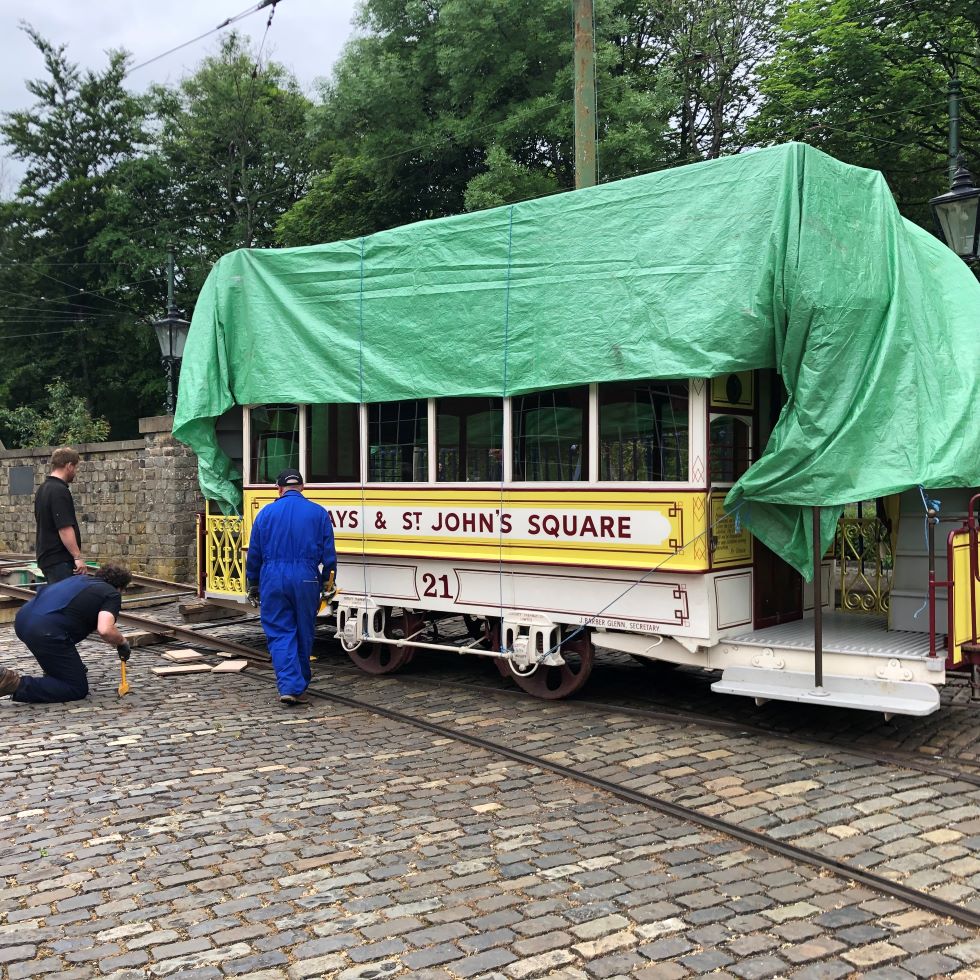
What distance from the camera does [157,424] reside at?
53.9 feet

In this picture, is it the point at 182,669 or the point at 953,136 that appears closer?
the point at 182,669

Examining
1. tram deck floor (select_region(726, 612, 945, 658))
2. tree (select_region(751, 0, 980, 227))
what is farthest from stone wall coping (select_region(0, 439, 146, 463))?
tree (select_region(751, 0, 980, 227))

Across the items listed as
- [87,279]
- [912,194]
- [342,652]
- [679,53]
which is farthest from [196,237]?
[342,652]

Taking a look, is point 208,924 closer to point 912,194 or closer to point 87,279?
point 912,194

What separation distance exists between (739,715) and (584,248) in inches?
143

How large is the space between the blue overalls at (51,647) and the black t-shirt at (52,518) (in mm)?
1058

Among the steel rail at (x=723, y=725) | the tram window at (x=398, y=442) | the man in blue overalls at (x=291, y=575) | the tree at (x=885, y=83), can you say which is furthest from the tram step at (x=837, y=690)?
the tree at (x=885, y=83)

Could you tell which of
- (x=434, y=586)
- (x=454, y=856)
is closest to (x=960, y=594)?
(x=454, y=856)

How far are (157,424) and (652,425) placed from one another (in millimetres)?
11431

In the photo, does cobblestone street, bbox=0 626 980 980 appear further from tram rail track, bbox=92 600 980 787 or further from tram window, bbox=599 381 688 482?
tram window, bbox=599 381 688 482

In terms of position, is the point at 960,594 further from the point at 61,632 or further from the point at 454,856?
the point at 61,632

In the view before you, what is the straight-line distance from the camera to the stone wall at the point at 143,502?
1608cm

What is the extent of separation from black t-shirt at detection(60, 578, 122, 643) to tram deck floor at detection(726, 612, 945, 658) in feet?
16.3

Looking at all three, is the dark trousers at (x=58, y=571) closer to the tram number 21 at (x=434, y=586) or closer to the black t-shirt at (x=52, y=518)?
the black t-shirt at (x=52, y=518)
